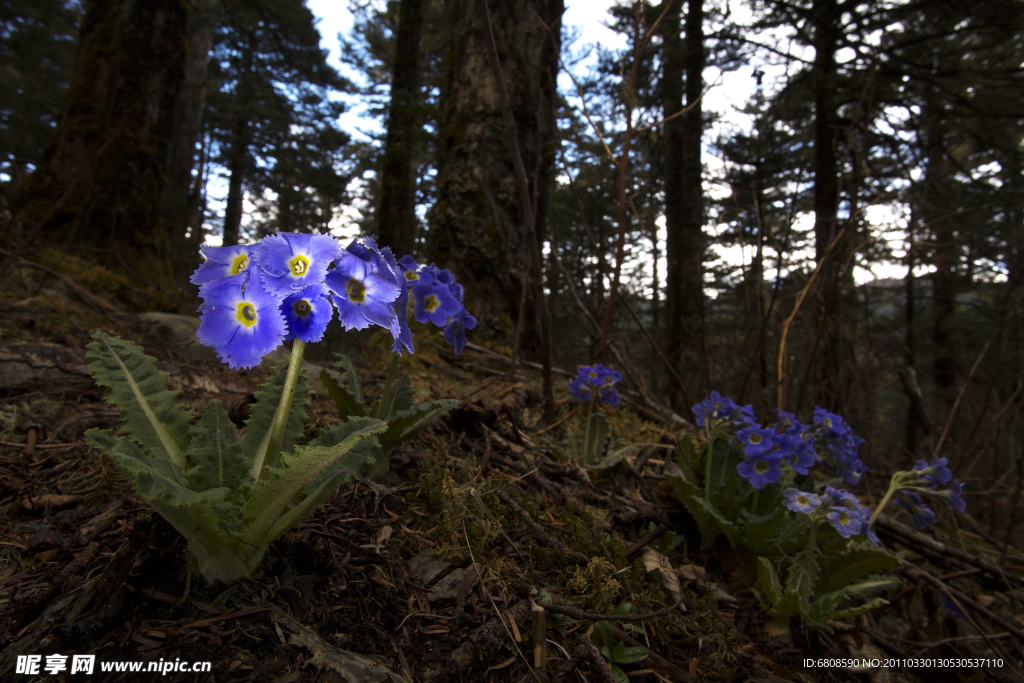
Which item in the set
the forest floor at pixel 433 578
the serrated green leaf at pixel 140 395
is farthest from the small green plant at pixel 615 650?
the serrated green leaf at pixel 140 395

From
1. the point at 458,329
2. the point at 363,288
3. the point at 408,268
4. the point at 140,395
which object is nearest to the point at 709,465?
the point at 458,329

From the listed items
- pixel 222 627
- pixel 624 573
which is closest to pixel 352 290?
pixel 222 627

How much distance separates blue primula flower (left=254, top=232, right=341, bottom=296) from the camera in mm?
1070

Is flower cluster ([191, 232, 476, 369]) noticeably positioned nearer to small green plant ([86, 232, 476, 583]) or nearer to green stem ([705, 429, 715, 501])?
small green plant ([86, 232, 476, 583])

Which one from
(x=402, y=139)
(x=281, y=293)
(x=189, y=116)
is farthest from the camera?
(x=189, y=116)

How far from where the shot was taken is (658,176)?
10547mm

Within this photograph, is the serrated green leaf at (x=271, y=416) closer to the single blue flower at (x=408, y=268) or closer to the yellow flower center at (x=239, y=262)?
the yellow flower center at (x=239, y=262)

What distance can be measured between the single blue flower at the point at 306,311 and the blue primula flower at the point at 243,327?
0.09ft

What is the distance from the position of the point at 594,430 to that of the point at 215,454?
1578mm

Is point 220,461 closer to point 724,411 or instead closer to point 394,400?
point 394,400

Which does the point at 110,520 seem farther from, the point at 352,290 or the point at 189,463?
the point at 352,290

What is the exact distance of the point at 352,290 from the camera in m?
1.17

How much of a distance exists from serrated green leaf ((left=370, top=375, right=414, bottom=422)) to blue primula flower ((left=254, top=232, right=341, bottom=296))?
694 mm

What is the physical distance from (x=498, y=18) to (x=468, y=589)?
4.20 metres
